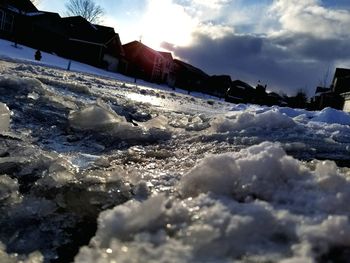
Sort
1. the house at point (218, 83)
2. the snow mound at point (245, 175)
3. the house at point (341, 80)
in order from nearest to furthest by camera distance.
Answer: the snow mound at point (245, 175), the house at point (341, 80), the house at point (218, 83)

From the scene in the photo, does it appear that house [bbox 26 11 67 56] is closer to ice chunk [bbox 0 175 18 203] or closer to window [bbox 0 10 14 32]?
window [bbox 0 10 14 32]

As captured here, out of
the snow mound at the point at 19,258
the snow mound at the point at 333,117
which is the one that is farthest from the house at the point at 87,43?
the snow mound at the point at 19,258

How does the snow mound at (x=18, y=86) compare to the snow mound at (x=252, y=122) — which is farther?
the snow mound at (x=18, y=86)

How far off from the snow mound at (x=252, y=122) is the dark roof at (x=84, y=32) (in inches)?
1597

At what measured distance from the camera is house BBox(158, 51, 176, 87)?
2354 inches

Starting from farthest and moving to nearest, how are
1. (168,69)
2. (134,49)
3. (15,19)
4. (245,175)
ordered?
(168,69) < (134,49) < (15,19) < (245,175)

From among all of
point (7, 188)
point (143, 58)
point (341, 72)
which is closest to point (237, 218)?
point (7, 188)

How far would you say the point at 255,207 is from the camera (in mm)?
1687

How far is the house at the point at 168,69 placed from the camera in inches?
2354

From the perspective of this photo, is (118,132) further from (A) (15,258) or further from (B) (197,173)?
(A) (15,258)

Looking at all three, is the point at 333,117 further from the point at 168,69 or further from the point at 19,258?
the point at 168,69

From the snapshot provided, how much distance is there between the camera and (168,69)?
202 feet

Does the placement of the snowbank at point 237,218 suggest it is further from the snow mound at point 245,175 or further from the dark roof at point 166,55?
the dark roof at point 166,55

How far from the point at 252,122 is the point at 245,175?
8.30 feet
